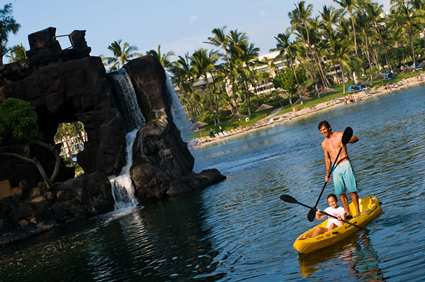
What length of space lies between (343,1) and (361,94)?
633 inches

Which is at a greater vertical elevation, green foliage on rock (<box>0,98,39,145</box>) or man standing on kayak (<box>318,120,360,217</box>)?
green foliage on rock (<box>0,98,39,145</box>)

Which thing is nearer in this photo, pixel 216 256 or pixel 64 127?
pixel 216 256

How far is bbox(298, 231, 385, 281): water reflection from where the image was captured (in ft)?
44.1

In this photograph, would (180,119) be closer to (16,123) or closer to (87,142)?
(87,142)

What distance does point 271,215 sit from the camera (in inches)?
896

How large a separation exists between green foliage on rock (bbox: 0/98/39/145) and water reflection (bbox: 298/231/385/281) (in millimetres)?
27121

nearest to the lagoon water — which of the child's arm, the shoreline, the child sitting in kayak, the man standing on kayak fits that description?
the child sitting in kayak

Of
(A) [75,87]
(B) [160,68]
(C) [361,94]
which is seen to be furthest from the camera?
(C) [361,94]

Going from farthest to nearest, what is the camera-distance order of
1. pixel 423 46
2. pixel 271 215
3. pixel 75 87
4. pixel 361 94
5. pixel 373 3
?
pixel 423 46
pixel 373 3
pixel 361 94
pixel 75 87
pixel 271 215

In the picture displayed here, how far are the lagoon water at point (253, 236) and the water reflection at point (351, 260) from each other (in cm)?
3

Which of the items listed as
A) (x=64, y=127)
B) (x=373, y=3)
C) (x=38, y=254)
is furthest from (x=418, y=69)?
(x=38, y=254)

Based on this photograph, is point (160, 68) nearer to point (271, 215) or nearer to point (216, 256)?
point (271, 215)

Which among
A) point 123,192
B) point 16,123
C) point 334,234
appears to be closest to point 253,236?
point 334,234

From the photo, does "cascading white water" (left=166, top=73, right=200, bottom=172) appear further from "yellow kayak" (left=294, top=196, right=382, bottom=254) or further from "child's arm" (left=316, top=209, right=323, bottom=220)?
"child's arm" (left=316, top=209, right=323, bottom=220)
